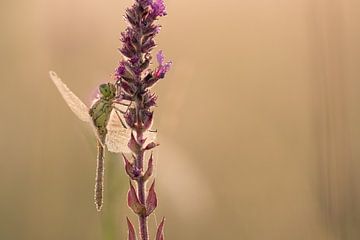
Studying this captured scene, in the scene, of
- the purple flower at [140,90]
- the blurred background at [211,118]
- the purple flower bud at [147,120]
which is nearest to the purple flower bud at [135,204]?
the purple flower at [140,90]

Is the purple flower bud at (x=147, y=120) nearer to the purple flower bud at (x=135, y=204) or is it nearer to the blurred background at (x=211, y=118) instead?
the purple flower bud at (x=135, y=204)

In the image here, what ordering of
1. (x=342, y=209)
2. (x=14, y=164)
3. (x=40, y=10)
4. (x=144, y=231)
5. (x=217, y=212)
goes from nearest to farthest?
1. (x=144, y=231)
2. (x=342, y=209)
3. (x=217, y=212)
4. (x=14, y=164)
5. (x=40, y=10)

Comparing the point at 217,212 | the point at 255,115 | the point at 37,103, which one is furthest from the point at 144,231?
the point at 37,103

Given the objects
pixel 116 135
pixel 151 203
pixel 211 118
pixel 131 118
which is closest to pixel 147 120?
pixel 131 118

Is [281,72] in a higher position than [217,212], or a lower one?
higher

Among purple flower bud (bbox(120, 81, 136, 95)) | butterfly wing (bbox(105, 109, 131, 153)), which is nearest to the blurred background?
butterfly wing (bbox(105, 109, 131, 153))

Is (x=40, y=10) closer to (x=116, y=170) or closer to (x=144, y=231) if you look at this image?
(x=116, y=170)

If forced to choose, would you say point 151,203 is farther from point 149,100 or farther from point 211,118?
point 211,118

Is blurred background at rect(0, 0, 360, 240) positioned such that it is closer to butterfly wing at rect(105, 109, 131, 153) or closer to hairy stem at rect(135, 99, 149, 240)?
butterfly wing at rect(105, 109, 131, 153)
